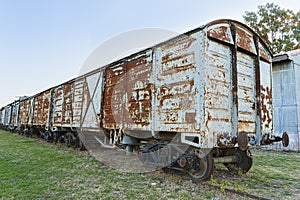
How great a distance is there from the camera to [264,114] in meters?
5.38

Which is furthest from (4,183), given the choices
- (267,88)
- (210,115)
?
(267,88)

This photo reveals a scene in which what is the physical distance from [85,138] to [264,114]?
6.81 metres

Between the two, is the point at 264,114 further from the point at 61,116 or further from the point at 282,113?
the point at 61,116

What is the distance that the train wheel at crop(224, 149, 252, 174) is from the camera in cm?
551

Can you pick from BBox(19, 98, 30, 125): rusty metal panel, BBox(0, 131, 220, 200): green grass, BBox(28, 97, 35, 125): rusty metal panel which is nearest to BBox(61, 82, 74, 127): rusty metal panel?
BBox(0, 131, 220, 200): green grass

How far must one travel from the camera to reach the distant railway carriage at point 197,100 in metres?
4.32

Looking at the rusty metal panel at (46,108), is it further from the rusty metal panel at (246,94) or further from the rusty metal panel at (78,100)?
the rusty metal panel at (246,94)

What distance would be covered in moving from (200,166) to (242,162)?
5.10ft

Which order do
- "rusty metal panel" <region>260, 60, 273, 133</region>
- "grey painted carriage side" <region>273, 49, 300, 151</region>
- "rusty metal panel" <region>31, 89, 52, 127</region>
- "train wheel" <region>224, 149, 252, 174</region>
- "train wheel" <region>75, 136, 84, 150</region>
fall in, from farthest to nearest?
"rusty metal panel" <region>31, 89, 52, 127</region> → "grey painted carriage side" <region>273, 49, 300, 151</region> → "train wheel" <region>75, 136, 84, 150</region> → "train wheel" <region>224, 149, 252, 174</region> → "rusty metal panel" <region>260, 60, 273, 133</region>

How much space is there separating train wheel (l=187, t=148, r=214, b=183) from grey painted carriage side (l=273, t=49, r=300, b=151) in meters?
8.29

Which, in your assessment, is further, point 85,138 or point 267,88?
point 85,138

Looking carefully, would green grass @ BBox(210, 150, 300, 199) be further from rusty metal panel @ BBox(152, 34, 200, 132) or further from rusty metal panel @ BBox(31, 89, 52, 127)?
rusty metal panel @ BBox(31, 89, 52, 127)

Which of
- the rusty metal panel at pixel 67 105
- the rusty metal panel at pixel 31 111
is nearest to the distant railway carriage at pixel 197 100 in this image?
the rusty metal panel at pixel 67 105

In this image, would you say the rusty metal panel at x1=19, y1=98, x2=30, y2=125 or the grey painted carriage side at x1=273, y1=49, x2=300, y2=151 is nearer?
the grey painted carriage side at x1=273, y1=49, x2=300, y2=151
